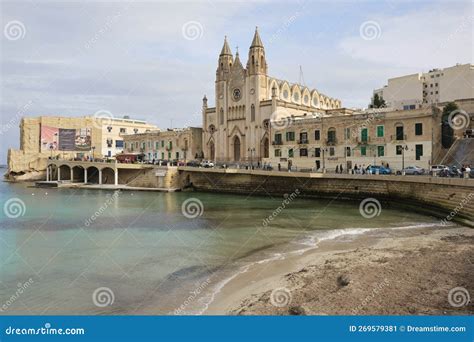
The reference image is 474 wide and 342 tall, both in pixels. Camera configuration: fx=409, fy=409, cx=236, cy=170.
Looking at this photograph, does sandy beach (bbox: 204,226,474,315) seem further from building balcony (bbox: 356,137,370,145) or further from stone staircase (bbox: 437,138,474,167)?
building balcony (bbox: 356,137,370,145)

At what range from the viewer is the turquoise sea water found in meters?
13.2

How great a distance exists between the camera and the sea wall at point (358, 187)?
28.2 m

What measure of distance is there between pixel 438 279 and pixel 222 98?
2335 inches

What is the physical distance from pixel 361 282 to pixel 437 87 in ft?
296

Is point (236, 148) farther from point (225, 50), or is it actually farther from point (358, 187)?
point (358, 187)

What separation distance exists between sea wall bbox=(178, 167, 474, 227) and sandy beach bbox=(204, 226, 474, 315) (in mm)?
9603

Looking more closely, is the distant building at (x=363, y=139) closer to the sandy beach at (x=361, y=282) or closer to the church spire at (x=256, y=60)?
the church spire at (x=256, y=60)

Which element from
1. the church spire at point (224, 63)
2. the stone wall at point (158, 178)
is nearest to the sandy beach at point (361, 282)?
the stone wall at point (158, 178)

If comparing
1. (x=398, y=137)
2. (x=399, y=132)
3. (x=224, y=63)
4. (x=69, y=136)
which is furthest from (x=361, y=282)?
(x=69, y=136)

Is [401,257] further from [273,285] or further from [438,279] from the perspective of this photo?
[273,285]

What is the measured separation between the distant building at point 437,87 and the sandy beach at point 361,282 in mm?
61387

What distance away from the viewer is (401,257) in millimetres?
15797

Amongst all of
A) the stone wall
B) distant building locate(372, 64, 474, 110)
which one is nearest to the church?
the stone wall

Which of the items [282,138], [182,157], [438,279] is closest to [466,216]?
[438,279]
